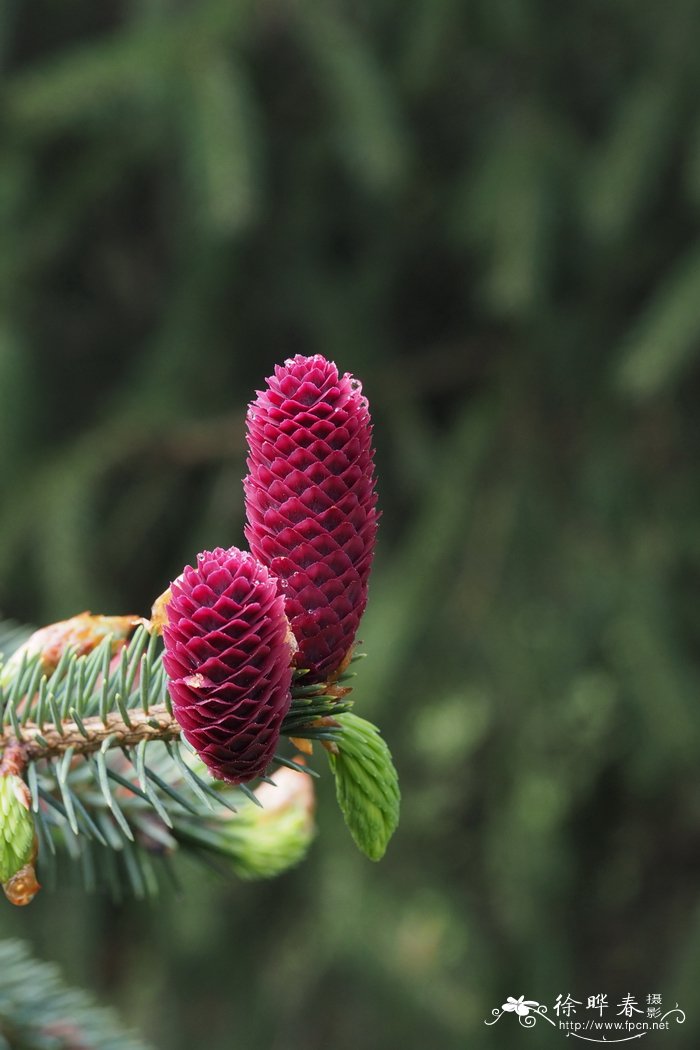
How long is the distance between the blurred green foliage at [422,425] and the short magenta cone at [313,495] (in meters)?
1.45

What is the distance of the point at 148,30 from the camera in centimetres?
212

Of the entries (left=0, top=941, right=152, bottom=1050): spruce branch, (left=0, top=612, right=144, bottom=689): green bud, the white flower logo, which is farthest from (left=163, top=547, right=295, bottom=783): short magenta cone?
the white flower logo

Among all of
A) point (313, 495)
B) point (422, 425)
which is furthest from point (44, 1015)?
point (422, 425)

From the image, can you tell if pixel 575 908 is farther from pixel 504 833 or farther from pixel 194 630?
pixel 194 630

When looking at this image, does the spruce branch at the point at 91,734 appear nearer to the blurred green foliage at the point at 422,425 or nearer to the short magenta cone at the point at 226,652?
the short magenta cone at the point at 226,652

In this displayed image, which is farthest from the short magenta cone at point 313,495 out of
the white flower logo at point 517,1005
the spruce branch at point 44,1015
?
the white flower logo at point 517,1005

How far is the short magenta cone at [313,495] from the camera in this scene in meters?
0.48

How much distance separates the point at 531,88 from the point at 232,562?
2.09 m

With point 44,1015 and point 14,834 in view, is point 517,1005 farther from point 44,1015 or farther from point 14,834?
point 14,834

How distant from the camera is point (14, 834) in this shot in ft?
1.63

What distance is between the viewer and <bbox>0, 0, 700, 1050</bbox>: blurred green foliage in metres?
2.07

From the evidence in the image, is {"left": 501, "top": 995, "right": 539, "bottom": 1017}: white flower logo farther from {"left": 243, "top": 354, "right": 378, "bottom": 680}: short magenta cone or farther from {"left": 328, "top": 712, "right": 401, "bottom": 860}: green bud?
{"left": 243, "top": 354, "right": 378, "bottom": 680}: short magenta cone

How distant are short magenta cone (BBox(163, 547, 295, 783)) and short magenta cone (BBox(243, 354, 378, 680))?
0.03 m

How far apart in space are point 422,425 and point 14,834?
6.37 ft
